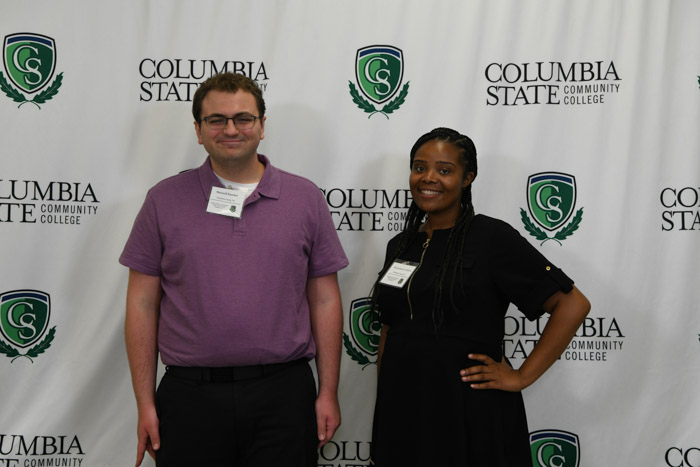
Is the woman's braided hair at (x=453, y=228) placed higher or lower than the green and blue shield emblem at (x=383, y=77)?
lower

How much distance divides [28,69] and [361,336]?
5.59ft

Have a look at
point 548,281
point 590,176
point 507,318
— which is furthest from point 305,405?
point 590,176

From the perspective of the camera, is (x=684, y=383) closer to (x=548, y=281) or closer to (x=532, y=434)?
(x=532, y=434)

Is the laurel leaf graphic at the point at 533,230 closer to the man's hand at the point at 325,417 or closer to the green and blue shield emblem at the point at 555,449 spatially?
the green and blue shield emblem at the point at 555,449

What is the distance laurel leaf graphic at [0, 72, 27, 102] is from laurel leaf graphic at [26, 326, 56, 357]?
0.92 meters

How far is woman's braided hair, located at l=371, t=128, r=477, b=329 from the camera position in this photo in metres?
1.68

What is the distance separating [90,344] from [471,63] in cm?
187

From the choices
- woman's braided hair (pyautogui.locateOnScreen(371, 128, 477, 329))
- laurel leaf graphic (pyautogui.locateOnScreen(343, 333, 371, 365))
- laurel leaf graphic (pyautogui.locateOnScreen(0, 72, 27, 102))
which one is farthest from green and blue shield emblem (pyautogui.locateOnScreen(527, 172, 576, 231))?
laurel leaf graphic (pyautogui.locateOnScreen(0, 72, 27, 102))

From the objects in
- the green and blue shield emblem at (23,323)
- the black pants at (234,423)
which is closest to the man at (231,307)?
the black pants at (234,423)

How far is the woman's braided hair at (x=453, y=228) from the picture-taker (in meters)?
1.68

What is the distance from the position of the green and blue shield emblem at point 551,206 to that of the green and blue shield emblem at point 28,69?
6.34 feet

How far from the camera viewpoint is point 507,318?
2.33 metres

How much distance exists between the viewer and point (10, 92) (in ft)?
7.73

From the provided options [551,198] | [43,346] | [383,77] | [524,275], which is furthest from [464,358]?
[43,346]
